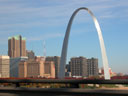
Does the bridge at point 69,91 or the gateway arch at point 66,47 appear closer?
the bridge at point 69,91

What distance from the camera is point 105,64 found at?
2931 inches

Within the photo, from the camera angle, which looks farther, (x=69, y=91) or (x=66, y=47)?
(x=66, y=47)

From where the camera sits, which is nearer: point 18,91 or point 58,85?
point 18,91

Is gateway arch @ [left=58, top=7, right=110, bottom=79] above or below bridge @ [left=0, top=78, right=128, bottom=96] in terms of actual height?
above

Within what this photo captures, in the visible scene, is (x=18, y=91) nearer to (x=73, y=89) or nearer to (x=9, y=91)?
(x=9, y=91)

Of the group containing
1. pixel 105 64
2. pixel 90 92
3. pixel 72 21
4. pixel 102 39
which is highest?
pixel 72 21

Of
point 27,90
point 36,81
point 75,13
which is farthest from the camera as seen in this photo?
point 75,13

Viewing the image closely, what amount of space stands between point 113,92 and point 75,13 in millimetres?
72309

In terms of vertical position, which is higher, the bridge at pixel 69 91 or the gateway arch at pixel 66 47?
the gateway arch at pixel 66 47

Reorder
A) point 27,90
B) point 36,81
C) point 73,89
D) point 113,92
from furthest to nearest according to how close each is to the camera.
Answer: point 36,81
point 27,90
point 73,89
point 113,92

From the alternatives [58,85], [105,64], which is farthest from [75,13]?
[58,85]

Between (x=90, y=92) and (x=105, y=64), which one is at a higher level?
(x=105, y=64)

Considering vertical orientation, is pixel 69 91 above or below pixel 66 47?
below

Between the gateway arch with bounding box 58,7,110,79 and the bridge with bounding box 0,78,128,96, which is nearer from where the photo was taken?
the bridge with bounding box 0,78,128,96
